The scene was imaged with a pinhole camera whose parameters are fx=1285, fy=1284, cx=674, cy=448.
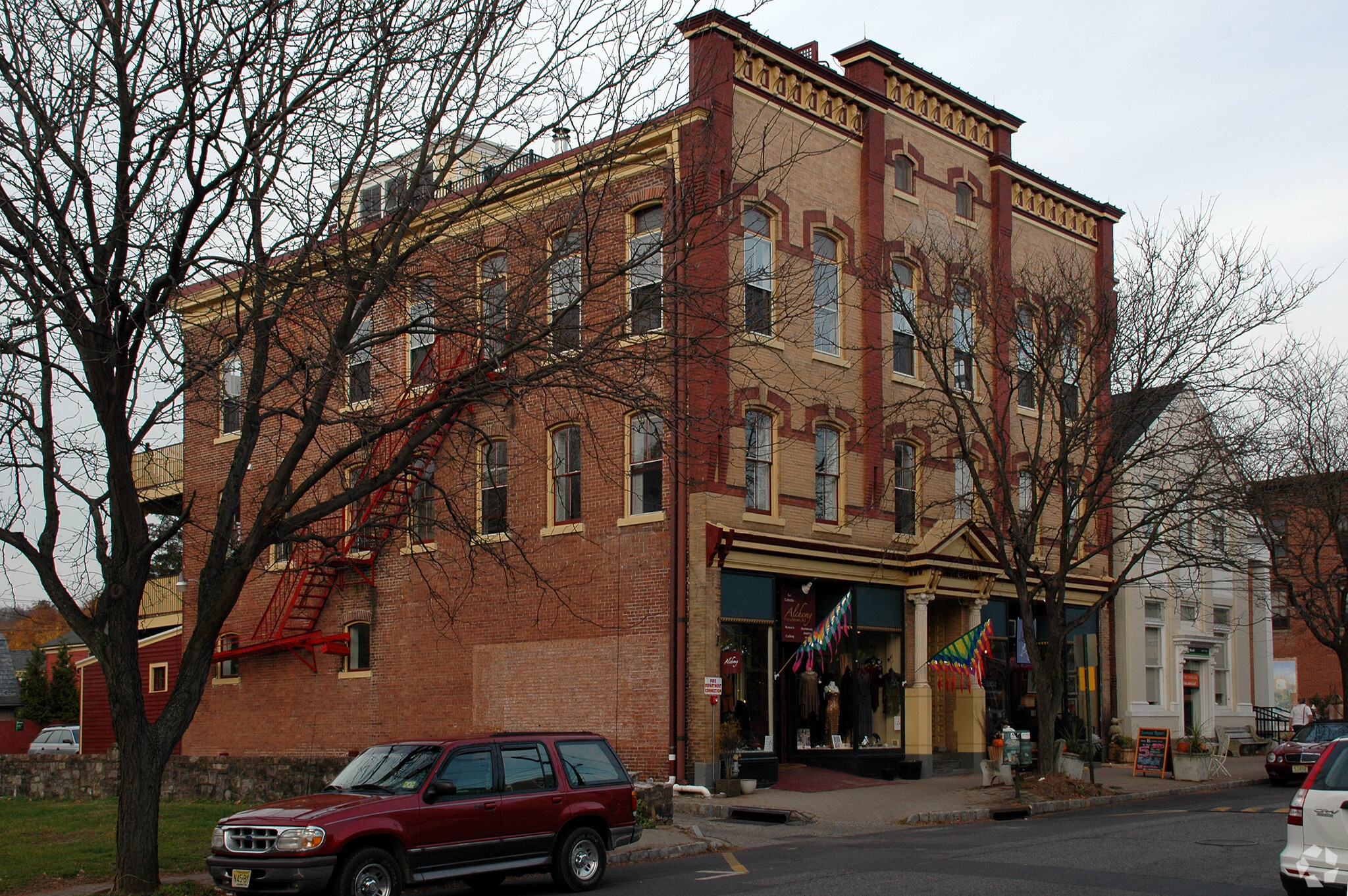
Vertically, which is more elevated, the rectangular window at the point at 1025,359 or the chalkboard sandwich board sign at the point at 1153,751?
the rectangular window at the point at 1025,359

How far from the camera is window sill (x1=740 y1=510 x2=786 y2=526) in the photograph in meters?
23.8

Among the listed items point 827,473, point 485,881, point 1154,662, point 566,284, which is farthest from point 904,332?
point 485,881

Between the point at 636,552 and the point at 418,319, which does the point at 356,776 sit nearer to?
the point at 418,319

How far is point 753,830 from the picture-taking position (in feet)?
61.8

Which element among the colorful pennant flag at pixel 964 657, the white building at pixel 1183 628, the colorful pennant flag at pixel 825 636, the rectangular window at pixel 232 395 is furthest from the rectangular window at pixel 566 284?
the white building at pixel 1183 628

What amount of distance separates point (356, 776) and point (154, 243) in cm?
556

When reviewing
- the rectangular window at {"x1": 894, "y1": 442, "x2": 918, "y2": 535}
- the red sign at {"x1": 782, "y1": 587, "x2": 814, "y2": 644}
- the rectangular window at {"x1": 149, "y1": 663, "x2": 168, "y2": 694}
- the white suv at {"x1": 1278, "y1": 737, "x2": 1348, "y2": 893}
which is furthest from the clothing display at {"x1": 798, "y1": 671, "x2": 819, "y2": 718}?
the rectangular window at {"x1": 149, "y1": 663, "x2": 168, "y2": 694}

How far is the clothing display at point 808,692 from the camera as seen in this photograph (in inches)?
988

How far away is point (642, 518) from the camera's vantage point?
23453mm

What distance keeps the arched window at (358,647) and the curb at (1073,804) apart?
45.8 ft

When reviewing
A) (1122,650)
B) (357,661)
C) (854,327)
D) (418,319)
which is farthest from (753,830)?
(1122,650)

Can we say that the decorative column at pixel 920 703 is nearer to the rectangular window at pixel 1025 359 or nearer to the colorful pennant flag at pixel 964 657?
the colorful pennant flag at pixel 964 657

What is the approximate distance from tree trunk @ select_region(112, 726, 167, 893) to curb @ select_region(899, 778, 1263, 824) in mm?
11843

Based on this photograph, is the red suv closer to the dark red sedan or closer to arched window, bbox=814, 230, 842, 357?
arched window, bbox=814, 230, 842, 357
